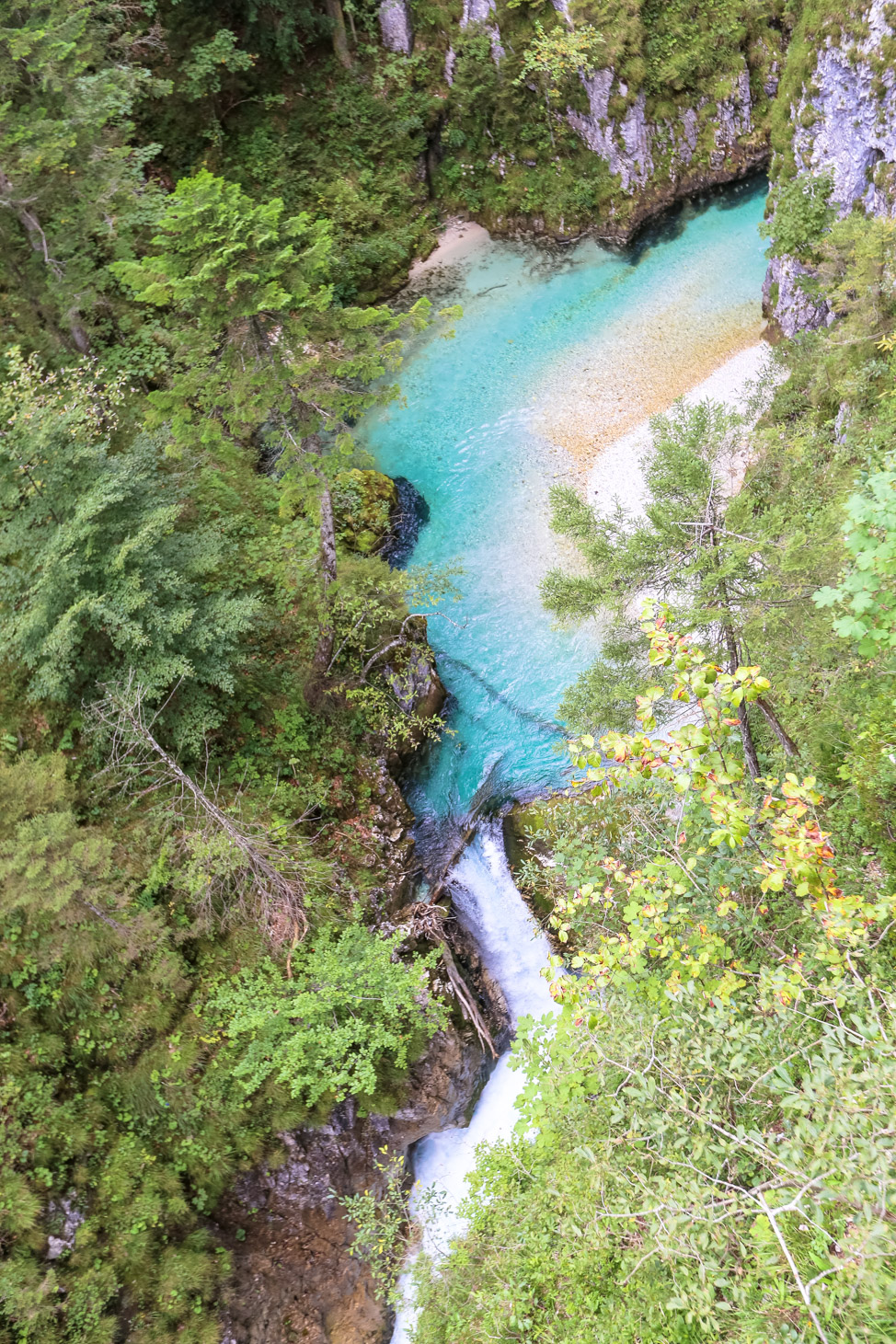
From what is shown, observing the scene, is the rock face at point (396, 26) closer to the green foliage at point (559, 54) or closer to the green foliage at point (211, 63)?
the green foliage at point (559, 54)

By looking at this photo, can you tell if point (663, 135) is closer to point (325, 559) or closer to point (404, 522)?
point (404, 522)

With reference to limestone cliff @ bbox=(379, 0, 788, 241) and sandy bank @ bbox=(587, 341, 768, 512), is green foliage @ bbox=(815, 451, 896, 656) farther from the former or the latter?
limestone cliff @ bbox=(379, 0, 788, 241)

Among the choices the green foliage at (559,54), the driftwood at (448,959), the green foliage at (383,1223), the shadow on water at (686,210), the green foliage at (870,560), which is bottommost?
the green foliage at (383,1223)

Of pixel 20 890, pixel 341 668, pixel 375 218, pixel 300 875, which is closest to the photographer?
pixel 20 890

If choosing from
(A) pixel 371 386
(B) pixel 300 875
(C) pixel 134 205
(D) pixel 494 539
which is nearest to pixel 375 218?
Result: (A) pixel 371 386

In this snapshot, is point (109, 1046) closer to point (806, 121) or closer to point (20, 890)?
point (20, 890)

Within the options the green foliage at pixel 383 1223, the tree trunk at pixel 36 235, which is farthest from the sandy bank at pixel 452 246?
the green foliage at pixel 383 1223
